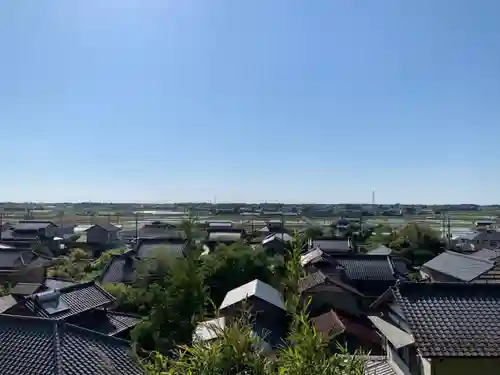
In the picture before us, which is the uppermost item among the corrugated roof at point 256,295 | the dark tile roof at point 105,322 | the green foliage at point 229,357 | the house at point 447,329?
the green foliage at point 229,357

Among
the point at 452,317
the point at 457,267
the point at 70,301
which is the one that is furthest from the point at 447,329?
the point at 457,267

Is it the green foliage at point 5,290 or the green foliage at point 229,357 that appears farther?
the green foliage at point 5,290

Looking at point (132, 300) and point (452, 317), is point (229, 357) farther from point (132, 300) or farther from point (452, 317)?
point (132, 300)

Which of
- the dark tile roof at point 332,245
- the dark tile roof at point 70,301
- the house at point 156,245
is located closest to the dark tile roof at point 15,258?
the house at point 156,245

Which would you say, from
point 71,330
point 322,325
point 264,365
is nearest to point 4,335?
point 71,330

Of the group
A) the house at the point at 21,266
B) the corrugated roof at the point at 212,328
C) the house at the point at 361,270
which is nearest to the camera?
the corrugated roof at the point at 212,328

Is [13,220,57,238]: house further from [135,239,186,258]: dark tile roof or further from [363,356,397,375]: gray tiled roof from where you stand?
[363,356,397,375]: gray tiled roof

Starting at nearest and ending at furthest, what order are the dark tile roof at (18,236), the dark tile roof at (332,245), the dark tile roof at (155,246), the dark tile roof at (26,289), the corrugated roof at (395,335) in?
the corrugated roof at (395,335)
the dark tile roof at (26,289)
the dark tile roof at (155,246)
the dark tile roof at (332,245)
the dark tile roof at (18,236)

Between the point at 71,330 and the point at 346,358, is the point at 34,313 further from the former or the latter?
the point at 346,358

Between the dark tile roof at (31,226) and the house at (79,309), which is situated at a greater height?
the dark tile roof at (31,226)

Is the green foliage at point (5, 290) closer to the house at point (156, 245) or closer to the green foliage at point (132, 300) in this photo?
the green foliage at point (132, 300)
